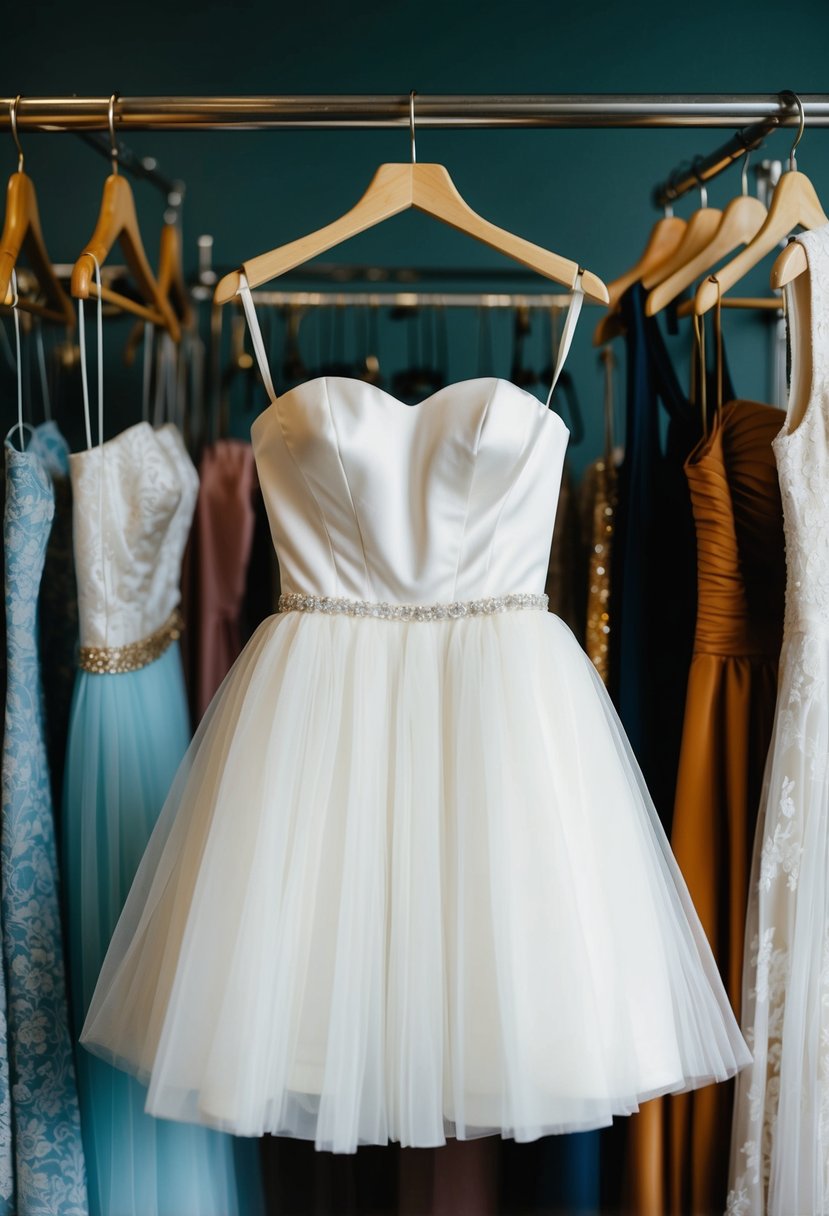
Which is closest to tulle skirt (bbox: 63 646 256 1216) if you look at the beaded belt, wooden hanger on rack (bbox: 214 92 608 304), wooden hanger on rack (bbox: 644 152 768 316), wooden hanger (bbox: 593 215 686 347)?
the beaded belt

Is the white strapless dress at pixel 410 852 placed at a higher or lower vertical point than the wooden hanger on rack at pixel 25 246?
lower

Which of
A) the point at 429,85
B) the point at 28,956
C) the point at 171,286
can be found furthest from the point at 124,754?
the point at 429,85

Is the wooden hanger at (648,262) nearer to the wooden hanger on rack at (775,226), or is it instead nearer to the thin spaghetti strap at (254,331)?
the wooden hanger on rack at (775,226)

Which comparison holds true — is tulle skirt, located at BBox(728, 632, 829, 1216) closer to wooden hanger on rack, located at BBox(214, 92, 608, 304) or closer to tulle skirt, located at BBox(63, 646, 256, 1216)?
wooden hanger on rack, located at BBox(214, 92, 608, 304)

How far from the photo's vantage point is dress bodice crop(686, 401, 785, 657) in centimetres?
121

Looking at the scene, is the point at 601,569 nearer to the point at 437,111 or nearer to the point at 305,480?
the point at 305,480

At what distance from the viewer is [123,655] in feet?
4.43

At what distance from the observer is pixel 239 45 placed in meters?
1.85

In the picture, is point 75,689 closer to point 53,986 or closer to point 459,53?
point 53,986

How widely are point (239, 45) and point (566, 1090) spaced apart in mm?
1840

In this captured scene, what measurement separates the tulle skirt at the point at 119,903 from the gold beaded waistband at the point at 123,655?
0.4 inches

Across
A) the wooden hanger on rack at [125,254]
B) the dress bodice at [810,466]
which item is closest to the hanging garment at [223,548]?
the wooden hanger on rack at [125,254]

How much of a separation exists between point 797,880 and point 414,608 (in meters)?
0.53

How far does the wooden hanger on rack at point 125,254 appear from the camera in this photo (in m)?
1.27
